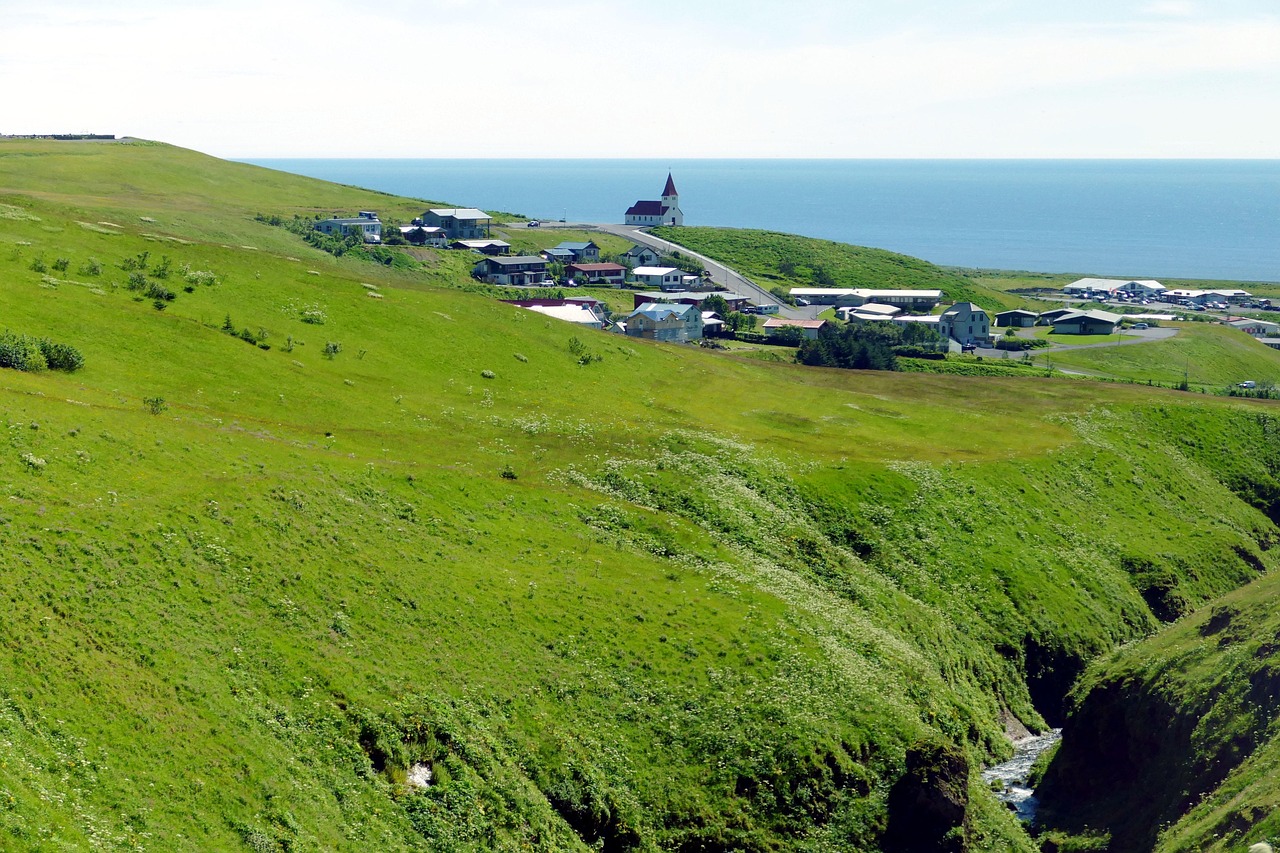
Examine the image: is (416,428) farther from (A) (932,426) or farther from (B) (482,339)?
(A) (932,426)

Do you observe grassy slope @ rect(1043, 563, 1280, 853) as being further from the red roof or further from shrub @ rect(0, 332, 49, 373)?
the red roof

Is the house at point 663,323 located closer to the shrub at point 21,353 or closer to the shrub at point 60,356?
the shrub at point 60,356

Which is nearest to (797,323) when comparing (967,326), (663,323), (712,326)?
(712,326)

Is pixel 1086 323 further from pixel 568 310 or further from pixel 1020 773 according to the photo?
pixel 1020 773

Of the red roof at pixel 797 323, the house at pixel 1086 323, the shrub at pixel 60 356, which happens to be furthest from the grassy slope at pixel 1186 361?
the shrub at pixel 60 356

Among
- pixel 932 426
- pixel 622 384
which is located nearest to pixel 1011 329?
pixel 932 426

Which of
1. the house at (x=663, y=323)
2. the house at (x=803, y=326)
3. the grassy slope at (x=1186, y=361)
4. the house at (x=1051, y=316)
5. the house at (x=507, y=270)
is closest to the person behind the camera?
the house at (x=663, y=323)
